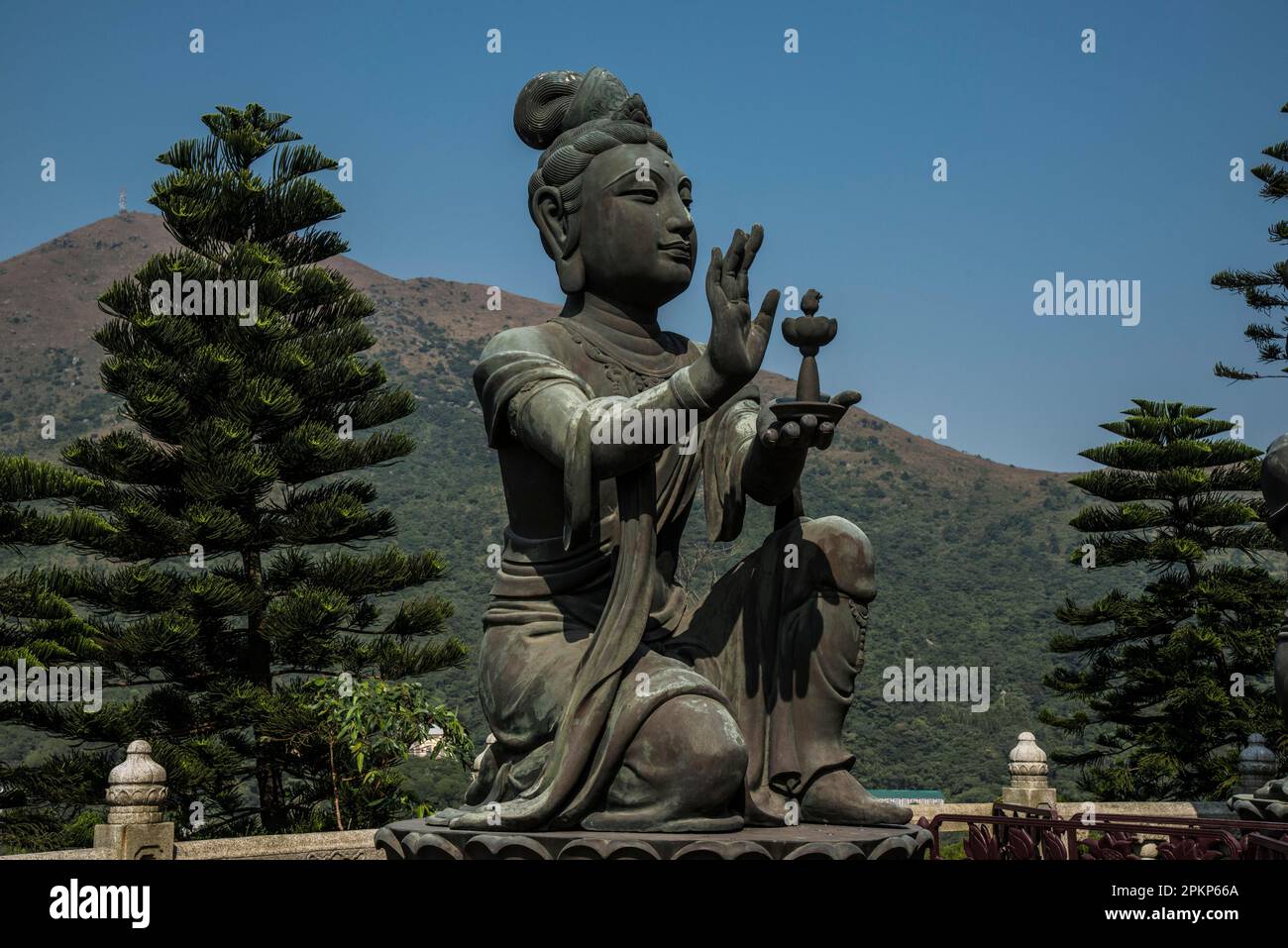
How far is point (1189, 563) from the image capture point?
1531cm

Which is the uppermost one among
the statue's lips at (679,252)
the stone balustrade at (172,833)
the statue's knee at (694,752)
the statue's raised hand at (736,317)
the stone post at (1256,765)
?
the statue's lips at (679,252)

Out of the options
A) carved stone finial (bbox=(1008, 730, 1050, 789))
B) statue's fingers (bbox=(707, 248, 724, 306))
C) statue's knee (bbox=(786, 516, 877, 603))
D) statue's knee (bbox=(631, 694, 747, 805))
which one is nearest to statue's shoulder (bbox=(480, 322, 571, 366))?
statue's fingers (bbox=(707, 248, 724, 306))

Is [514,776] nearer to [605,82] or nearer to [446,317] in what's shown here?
[605,82]

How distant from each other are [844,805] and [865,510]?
2882cm

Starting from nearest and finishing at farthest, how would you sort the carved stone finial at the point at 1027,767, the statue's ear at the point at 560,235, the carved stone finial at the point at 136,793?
the statue's ear at the point at 560,235 → the carved stone finial at the point at 136,793 → the carved stone finial at the point at 1027,767

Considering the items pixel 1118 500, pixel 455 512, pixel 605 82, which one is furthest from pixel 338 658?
pixel 455 512

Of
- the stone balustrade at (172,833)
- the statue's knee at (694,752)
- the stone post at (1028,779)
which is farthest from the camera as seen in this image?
the stone post at (1028,779)

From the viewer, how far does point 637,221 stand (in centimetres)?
433

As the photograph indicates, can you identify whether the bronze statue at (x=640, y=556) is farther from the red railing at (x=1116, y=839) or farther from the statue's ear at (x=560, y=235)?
the red railing at (x=1116, y=839)

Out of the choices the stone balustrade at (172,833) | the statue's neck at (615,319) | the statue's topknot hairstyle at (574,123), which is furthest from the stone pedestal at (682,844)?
the stone balustrade at (172,833)

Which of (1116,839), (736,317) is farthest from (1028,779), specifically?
(736,317)

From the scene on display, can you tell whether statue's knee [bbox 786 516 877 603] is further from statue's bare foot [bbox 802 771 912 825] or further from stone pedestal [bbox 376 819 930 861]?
stone pedestal [bbox 376 819 930 861]

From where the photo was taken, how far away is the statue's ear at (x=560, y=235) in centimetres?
446

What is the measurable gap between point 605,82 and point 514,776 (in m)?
2.14
